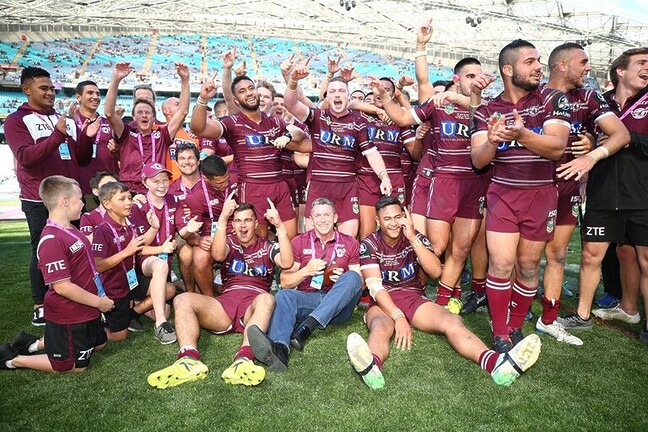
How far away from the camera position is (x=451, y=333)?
164 inches

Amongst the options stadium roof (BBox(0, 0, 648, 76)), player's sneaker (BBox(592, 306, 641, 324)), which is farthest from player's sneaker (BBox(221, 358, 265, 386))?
stadium roof (BBox(0, 0, 648, 76))

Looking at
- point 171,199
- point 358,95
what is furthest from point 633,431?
point 358,95

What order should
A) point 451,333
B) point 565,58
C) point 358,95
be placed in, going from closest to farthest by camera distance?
point 451,333 < point 565,58 < point 358,95

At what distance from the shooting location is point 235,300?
4734mm

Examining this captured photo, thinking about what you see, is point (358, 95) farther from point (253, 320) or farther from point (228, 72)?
point (253, 320)

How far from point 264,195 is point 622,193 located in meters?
3.86

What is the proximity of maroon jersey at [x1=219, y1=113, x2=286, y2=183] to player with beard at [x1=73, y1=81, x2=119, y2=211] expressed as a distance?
175 cm

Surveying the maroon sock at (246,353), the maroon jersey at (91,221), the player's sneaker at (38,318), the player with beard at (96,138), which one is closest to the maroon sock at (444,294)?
the maroon sock at (246,353)

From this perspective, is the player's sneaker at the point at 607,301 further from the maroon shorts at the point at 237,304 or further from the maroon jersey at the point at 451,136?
the maroon shorts at the point at 237,304

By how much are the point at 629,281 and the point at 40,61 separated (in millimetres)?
45937

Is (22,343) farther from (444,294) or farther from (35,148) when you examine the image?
(444,294)

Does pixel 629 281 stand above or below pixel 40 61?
below

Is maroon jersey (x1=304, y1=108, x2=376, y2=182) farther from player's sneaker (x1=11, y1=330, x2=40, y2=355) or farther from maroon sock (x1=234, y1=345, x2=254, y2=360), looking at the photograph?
player's sneaker (x1=11, y1=330, x2=40, y2=355)

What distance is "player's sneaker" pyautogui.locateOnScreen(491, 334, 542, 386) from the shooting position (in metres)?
3.51
